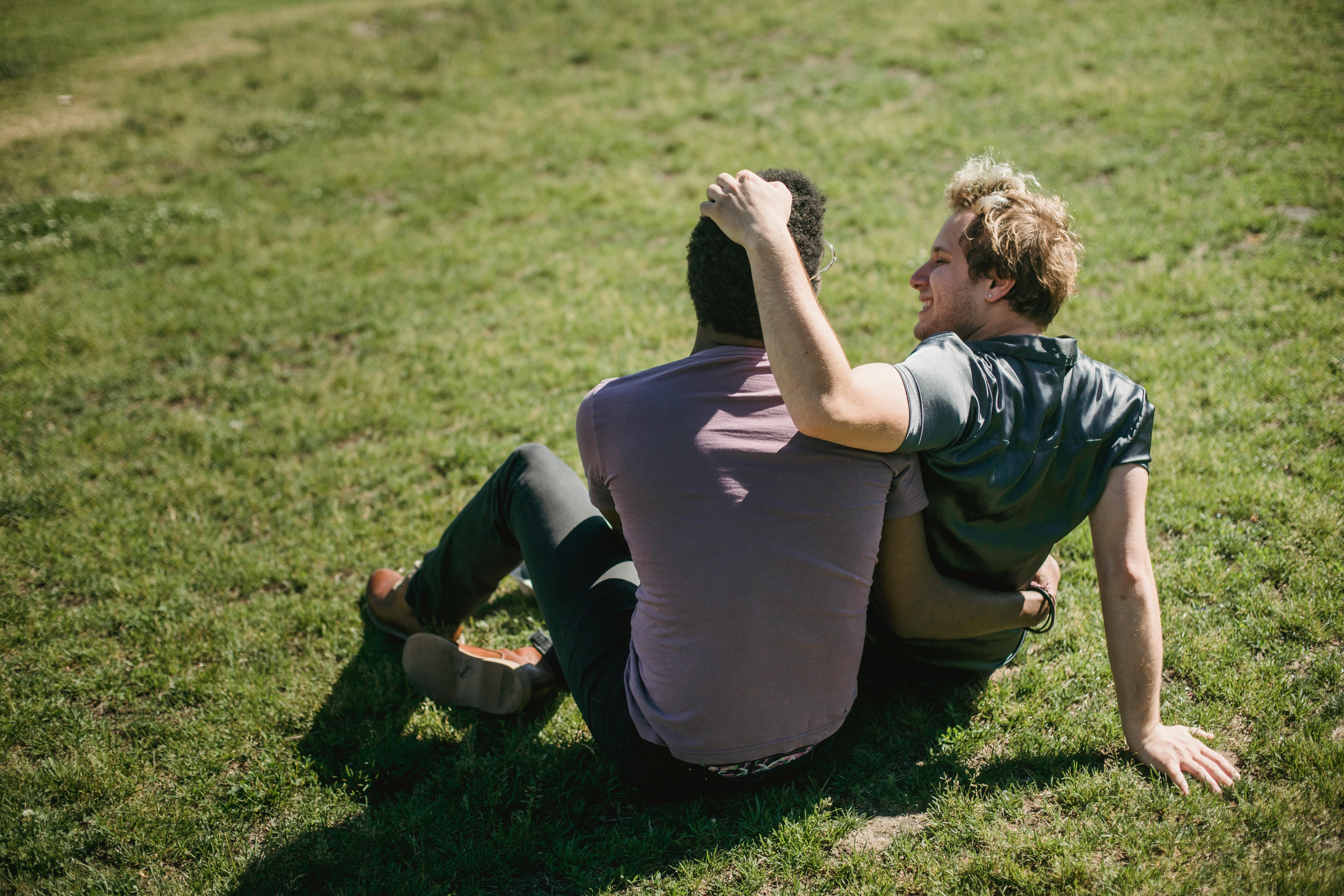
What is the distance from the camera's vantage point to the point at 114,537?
176 inches

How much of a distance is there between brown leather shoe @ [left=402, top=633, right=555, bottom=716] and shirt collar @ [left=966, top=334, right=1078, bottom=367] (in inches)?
81.2

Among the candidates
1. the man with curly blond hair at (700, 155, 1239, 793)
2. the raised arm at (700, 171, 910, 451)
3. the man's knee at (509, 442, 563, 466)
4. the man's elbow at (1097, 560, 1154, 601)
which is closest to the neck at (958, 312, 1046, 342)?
the man with curly blond hair at (700, 155, 1239, 793)

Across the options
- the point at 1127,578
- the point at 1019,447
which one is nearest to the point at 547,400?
the point at 1019,447

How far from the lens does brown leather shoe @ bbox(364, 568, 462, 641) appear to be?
142 inches

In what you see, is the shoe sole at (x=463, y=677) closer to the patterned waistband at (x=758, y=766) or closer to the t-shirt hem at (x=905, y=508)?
the patterned waistband at (x=758, y=766)

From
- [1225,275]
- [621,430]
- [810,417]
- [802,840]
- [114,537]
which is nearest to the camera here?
[810,417]

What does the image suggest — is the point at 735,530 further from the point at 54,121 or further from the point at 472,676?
the point at 54,121

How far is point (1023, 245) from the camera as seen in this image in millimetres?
2482

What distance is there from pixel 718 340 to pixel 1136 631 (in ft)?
5.26

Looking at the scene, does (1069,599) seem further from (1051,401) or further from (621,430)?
(621,430)

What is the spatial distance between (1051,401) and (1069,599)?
1.53 metres

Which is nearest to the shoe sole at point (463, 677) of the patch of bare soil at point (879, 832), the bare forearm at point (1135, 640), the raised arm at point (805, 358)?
the patch of bare soil at point (879, 832)

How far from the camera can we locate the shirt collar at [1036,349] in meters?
2.46

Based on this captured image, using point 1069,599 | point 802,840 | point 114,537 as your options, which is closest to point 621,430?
point 802,840
